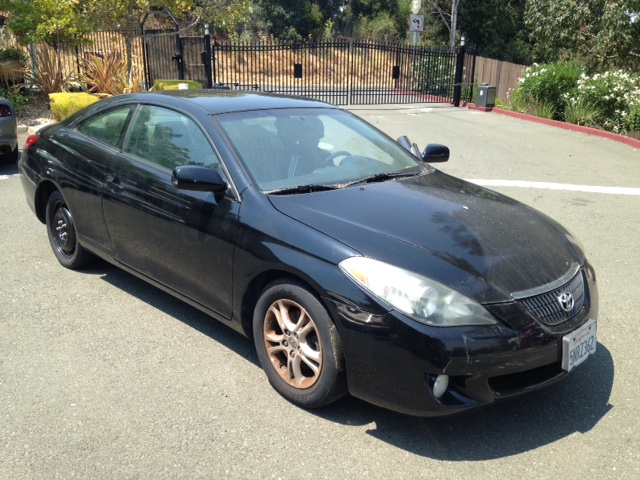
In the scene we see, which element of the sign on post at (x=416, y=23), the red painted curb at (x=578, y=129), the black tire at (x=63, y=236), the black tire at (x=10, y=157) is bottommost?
the red painted curb at (x=578, y=129)

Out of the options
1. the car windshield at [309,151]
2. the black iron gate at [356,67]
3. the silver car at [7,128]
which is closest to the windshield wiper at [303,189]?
the car windshield at [309,151]

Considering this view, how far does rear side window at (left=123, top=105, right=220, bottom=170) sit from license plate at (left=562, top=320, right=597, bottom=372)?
223 cm

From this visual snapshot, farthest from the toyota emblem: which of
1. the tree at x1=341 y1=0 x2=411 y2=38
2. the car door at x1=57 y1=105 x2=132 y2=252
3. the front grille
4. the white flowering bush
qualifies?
the tree at x1=341 y1=0 x2=411 y2=38

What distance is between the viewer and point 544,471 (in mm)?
3057

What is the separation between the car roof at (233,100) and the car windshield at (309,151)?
9cm

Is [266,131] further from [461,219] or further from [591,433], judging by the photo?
[591,433]

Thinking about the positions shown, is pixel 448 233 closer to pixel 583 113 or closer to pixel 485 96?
pixel 583 113

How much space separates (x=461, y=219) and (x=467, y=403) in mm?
1121

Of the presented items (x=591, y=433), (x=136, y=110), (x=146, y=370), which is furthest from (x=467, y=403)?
(x=136, y=110)

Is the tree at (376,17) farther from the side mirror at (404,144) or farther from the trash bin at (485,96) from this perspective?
the side mirror at (404,144)

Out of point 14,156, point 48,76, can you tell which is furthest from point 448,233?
point 48,76

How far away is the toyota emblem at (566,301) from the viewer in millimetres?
3344

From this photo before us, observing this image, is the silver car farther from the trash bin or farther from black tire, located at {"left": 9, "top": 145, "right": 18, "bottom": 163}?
the trash bin

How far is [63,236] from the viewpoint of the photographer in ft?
18.3
